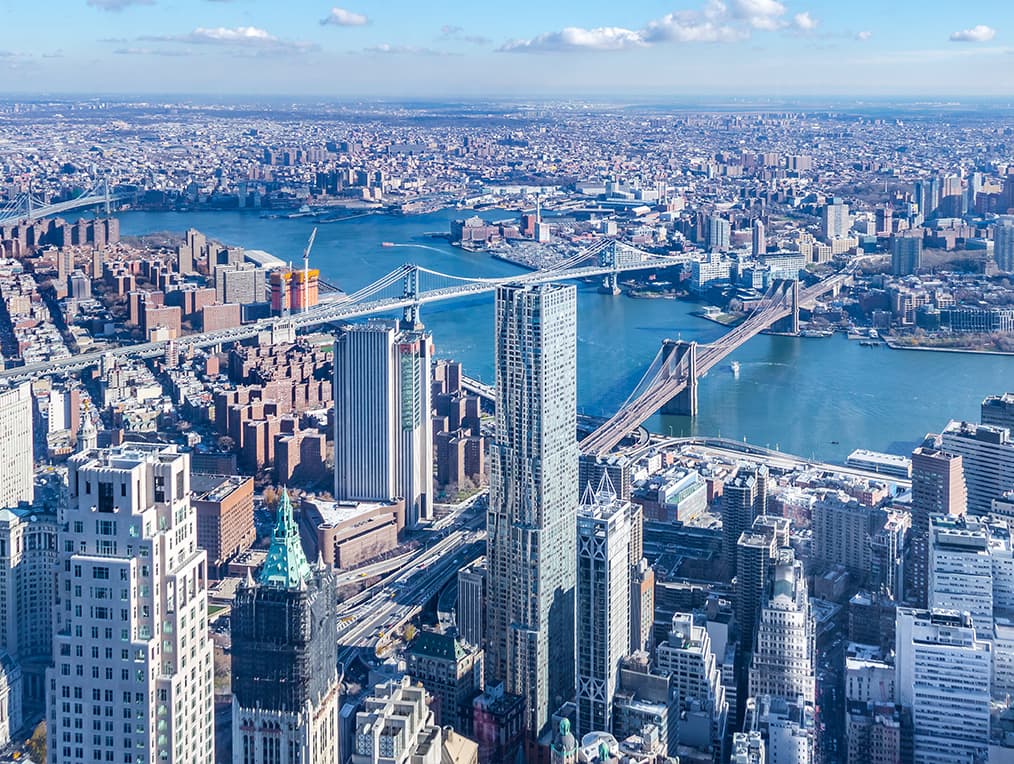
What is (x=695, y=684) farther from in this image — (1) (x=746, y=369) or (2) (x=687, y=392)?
(1) (x=746, y=369)

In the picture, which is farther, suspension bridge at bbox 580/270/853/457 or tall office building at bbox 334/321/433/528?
suspension bridge at bbox 580/270/853/457

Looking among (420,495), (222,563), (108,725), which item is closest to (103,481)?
(108,725)

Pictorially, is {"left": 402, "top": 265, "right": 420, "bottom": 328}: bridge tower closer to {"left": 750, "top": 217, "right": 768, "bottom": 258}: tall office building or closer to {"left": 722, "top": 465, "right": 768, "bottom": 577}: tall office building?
{"left": 750, "top": 217, "right": 768, "bottom": 258}: tall office building

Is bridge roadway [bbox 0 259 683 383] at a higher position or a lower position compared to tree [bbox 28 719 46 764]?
higher

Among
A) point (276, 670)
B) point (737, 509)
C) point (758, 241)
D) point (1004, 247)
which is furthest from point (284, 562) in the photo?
point (758, 241)

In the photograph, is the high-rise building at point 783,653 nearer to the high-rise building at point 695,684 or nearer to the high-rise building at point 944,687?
the high-rise building at point 695,684

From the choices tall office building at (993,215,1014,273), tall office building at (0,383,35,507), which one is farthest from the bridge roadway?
tall office building at (993,215,1014,273)
